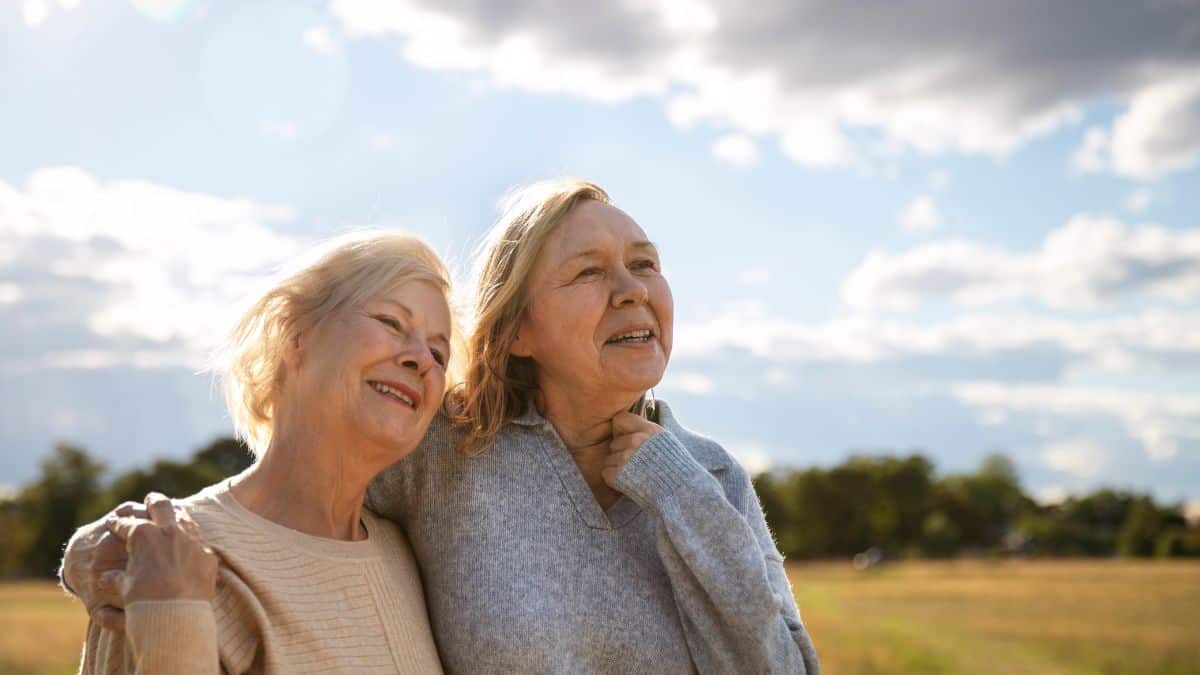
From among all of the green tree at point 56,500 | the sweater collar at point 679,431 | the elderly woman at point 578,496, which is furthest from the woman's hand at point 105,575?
the green tree at point 56,500

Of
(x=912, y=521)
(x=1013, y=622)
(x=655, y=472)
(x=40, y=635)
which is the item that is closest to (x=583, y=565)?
(x=655, y=472)

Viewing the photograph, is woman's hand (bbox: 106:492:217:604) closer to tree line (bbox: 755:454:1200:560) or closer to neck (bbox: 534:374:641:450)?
neck (bbox: 534:374:641:450)

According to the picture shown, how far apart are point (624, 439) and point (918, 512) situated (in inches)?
3832

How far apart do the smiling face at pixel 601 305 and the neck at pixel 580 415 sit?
63 millimetres

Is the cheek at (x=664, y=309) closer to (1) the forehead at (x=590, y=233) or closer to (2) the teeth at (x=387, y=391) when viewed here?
Answer: (1) the forehead at (x=590, y=233)

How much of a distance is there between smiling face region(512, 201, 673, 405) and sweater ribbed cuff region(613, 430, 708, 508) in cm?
27

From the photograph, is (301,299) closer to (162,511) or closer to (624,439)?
(162,511)

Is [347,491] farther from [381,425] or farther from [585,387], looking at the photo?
[585,387]

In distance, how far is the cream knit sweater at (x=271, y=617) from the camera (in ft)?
8.89

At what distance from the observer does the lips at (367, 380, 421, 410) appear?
3408mm

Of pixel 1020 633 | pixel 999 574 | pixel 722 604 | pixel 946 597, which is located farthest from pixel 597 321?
pixel 999 574

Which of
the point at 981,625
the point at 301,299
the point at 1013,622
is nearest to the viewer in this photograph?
the point at 301,299

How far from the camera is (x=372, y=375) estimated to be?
3.37 m

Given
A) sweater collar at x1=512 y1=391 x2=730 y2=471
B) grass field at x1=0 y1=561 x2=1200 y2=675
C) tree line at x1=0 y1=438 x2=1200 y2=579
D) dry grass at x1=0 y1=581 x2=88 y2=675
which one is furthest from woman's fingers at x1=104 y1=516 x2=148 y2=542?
tree line at x1=0 y1=438 x2=1200 y2=579
